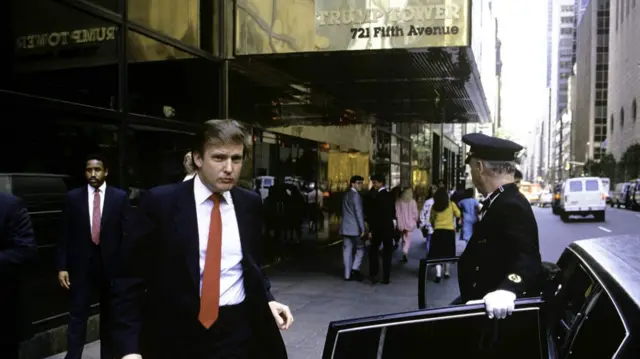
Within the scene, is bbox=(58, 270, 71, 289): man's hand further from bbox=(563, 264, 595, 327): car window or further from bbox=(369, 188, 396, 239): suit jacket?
bbox=(369, 188, 396, 239): suit jacket

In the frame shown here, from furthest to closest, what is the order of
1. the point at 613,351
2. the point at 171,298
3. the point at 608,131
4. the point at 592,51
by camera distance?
the point at 592,51 < the point at 608,131 < the point at 171,298 < the point at 613,351

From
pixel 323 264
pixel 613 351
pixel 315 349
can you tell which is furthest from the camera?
pixel 323 264

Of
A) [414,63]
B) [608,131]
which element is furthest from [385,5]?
[608,131]

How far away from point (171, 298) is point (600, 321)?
1.74 m

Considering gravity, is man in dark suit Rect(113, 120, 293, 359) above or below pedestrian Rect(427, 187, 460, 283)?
above

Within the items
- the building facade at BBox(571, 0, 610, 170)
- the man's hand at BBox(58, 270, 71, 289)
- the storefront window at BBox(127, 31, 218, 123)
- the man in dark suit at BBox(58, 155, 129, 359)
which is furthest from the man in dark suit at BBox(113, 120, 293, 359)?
the building facade at BBox(571, 0, 610, 170)

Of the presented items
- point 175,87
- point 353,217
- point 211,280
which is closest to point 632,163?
point 353,217

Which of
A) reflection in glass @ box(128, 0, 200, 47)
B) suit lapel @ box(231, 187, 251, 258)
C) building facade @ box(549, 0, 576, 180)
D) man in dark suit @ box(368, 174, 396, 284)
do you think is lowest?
man in dark suit @ box(368, 174, 396, 284)

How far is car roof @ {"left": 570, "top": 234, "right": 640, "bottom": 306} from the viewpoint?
225 centimetres

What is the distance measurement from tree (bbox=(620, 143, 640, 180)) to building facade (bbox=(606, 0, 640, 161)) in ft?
44.9

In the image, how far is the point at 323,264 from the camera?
13016 mm

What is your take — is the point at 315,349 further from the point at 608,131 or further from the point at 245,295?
the point at 608,131

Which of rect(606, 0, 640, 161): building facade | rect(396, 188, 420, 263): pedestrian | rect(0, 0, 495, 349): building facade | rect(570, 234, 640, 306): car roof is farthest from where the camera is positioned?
rect(606, 0, 640, 161): building facade

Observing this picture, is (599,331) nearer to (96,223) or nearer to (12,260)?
(12,260)
